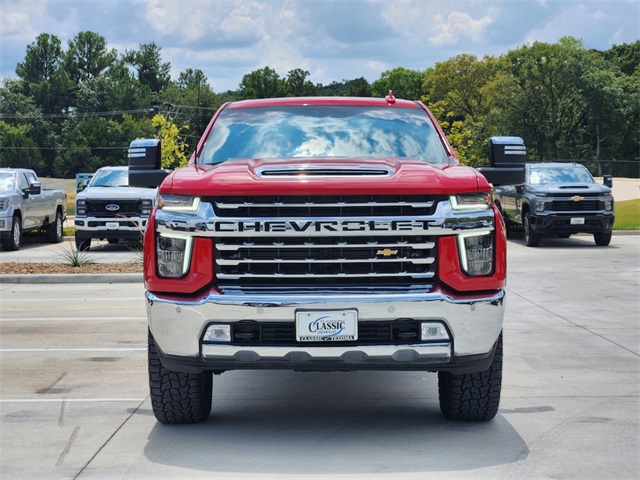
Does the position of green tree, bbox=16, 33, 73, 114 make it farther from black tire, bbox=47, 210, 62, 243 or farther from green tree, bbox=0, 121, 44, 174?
black tire, bbox=47, 210, 62, 243

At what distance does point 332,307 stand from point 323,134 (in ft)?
6.72

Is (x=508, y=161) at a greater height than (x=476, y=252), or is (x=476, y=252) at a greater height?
(x=508, y=161)

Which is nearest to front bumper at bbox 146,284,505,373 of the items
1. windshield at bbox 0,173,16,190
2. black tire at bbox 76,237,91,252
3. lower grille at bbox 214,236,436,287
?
lower grille at bbox 214,236,436,287

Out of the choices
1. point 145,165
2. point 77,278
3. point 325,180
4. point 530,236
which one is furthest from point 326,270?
point 530,236

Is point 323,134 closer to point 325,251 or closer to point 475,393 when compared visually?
point 325,251

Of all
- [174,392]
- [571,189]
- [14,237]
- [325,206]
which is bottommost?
[14,237]

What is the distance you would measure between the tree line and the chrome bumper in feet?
186

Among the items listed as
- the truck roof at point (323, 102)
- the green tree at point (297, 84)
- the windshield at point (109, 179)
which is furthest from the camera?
the green tree at point (297, 84)

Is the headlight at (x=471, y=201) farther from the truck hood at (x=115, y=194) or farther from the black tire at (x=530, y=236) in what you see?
the black tire at (x=530, y=236)

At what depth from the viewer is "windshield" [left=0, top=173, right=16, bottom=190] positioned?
22266 millimetres

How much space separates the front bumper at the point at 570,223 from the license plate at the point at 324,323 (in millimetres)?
17311

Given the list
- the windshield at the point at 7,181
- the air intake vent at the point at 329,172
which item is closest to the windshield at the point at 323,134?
the air intake vent at the point at 329,172

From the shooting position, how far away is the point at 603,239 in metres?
22.6

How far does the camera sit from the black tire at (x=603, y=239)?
22.5m
